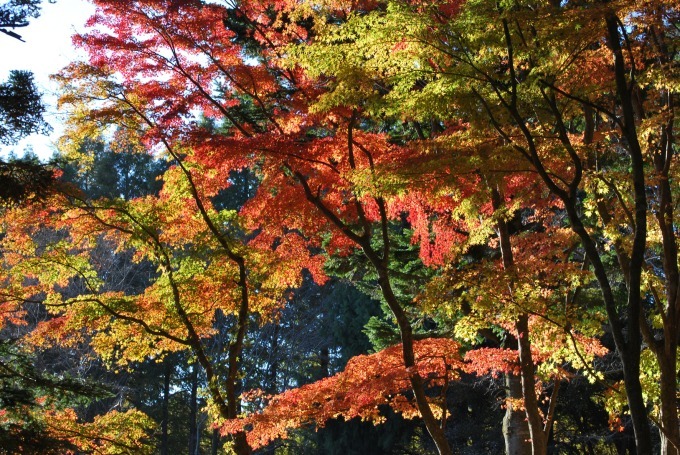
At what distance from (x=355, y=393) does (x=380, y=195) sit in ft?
8.56

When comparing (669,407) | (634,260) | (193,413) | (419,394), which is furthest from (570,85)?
(193,413)

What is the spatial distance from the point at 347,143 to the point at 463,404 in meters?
11.0

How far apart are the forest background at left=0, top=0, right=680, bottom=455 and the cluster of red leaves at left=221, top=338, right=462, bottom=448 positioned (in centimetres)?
4

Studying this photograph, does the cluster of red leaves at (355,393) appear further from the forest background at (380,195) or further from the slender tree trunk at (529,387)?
the slender tree trunk at (529,387)

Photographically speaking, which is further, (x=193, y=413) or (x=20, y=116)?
(x=193, y=413)

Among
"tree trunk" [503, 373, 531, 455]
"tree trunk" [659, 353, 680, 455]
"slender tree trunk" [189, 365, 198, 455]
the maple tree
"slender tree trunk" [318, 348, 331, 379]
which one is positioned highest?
"slender tree trunk" [318, 348, 331, 379]

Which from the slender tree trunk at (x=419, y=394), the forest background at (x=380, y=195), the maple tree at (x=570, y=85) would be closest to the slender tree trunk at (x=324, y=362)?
the forest background at (x=380, y=195)

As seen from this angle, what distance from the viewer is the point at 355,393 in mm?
7750

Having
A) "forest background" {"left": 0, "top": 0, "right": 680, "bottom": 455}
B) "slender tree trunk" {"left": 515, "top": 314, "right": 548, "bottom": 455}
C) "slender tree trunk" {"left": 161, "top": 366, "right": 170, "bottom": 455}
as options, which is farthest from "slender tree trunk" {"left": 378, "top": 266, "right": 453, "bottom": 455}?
"slender tree trunk" {"left": 161, "top": 366, "right": 170, "bottom": 455}

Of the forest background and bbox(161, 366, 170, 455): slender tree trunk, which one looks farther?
bbox(161, 366, 170, 455): slender tree trunk

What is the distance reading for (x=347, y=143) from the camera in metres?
7.94

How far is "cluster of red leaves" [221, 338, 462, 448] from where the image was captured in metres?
7.76

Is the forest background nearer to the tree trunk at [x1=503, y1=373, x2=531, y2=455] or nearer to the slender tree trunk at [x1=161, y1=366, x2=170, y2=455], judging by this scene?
the tree trunk at [x1=503, y1=373, x2=531, y2=455]

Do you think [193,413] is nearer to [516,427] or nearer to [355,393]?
[516,427]
